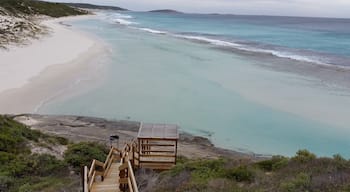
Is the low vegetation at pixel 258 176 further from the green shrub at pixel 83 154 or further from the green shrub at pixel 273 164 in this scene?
the green shrub at pixel 83 154

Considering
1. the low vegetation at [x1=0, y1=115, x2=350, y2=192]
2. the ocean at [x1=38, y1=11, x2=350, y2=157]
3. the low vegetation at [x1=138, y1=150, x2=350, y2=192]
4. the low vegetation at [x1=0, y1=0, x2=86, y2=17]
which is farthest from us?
the low vegetation at [x1=0, y1=0, x2=86, y2=17]

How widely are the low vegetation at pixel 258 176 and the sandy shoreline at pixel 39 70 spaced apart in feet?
36.4

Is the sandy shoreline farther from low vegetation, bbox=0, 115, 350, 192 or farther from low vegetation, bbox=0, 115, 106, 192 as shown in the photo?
low vegetation, bbox=0, 115, 350, 192

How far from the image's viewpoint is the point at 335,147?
1557 centimetres

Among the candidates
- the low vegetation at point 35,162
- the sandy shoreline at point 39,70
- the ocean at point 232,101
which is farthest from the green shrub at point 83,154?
the sandy shoreline at point 39,70

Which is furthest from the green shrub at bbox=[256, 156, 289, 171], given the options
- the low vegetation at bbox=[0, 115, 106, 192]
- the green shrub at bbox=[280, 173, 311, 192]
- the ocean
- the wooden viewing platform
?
the ocean

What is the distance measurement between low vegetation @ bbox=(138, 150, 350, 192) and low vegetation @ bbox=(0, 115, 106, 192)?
2.10 metres

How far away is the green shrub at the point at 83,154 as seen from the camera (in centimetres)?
1101

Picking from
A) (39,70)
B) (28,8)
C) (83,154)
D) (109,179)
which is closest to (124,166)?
(109,179)

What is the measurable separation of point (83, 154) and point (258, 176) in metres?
5.14

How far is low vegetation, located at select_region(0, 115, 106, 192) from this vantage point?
928 centimetres

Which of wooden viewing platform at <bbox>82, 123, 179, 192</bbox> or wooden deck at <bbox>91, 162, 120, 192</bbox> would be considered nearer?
wooden deck at <bbox>91, 162, 120, 192</bbox>

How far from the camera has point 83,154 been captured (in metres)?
11.4

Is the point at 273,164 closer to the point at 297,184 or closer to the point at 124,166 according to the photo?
the point at 297,184
